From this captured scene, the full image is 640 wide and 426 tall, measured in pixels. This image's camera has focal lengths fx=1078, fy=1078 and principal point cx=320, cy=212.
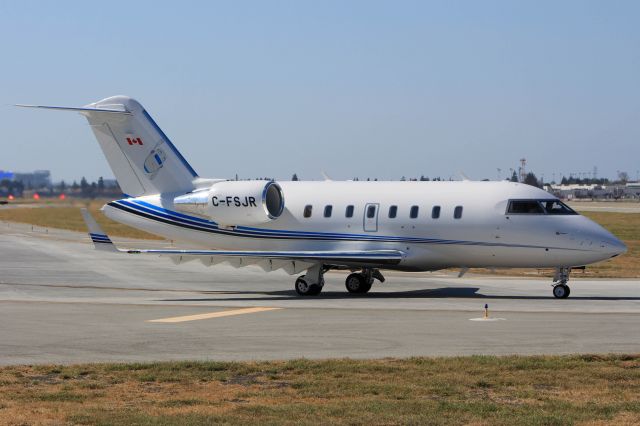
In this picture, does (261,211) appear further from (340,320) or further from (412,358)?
(412,358)

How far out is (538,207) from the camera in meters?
31.4

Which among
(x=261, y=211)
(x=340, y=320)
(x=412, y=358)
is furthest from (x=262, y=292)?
(x=412, y=358)

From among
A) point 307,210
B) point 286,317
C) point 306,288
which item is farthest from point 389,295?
point 286,317

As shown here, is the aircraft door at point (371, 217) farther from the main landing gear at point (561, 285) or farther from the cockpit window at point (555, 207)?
the main landing gear at point (561, 285)

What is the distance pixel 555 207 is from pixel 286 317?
32.5ft

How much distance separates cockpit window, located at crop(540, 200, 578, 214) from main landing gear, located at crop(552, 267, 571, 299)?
65.1 inches

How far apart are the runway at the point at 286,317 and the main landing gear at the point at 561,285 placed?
1.24ft

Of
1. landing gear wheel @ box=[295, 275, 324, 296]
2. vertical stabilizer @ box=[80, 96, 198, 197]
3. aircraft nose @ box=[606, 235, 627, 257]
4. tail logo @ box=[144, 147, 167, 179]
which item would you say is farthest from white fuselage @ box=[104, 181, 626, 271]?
landing gear wheel @ box=[295, 275, 324, 296]

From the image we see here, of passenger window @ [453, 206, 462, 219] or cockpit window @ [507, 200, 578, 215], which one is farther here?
passenger window @ [453, 206, 462, 219]

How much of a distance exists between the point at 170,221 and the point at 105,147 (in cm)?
327

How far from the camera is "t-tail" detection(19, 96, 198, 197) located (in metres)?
35.4

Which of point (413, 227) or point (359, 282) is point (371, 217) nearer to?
point (413, 227)

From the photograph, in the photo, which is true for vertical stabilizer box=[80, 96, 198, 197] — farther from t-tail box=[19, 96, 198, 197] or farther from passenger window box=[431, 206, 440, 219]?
passenger window box=[431, 206, 440, 219]

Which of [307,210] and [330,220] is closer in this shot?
[330,220]
